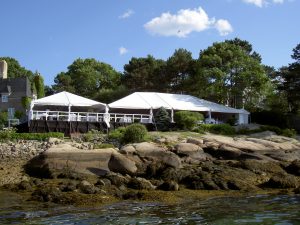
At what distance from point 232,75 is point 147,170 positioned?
1311 inches

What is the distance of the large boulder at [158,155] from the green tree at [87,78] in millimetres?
52119

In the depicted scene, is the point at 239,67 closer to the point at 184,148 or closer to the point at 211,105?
the point at 211,105

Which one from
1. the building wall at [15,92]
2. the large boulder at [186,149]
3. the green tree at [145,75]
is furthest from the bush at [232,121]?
the building wall at [15,92]

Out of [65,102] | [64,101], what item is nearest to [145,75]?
[64,101]

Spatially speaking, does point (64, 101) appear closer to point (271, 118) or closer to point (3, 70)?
point (271, 118)

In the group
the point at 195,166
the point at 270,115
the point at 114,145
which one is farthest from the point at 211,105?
the point at 195,166

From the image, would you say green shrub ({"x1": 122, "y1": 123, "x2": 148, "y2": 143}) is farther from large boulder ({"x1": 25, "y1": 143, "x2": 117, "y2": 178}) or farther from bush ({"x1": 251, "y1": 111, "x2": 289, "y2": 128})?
bush ({"x1": 251, "y1": 111, "x2": 289, "y2": 128})

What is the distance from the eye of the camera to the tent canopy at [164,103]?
4136cm

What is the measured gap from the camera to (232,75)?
172 ft

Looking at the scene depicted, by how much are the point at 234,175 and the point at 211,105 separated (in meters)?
25.1

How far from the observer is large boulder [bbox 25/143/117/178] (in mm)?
21219

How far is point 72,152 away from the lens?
72.1ft

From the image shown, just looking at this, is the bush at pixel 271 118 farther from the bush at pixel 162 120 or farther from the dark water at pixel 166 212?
the dark water at pixel 166 212

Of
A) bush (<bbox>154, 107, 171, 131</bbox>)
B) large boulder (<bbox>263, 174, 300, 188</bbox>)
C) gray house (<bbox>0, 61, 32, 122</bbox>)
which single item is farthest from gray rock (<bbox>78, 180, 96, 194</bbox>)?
gray house (<bbox>0, 61, 32, 122</bbox>)
